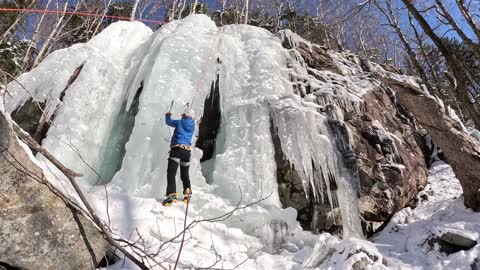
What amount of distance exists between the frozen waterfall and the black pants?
0.33 metres

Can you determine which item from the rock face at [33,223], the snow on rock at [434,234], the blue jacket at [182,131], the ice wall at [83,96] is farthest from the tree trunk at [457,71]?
the ice wall at [83,96]

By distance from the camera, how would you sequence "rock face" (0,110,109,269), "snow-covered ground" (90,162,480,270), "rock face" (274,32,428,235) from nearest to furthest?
"rock face" (0,110,109,269)
"snow-covered ground" (90,162,480,270)
"rock face" (274,32,428,235)

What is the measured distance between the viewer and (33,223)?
2469 mm

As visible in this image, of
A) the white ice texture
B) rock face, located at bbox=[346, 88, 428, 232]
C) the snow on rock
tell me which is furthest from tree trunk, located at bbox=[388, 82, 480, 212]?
the white ice texture

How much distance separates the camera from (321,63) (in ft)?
23.8

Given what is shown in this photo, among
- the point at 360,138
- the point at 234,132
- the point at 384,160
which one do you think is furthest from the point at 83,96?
the point at 384,160

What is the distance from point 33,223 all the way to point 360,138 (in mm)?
4502

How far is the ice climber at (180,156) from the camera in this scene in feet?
13.3

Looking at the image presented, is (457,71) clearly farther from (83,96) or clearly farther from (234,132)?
(83,96)

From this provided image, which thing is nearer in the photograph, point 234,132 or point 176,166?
point 176,166

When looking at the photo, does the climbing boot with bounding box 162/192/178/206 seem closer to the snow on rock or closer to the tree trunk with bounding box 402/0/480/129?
the snow on rock

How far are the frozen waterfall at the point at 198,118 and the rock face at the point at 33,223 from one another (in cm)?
136

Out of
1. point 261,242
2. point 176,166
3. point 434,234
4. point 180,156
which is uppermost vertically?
point 180,156

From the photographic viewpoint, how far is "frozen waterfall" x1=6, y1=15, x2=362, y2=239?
4453mm
